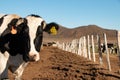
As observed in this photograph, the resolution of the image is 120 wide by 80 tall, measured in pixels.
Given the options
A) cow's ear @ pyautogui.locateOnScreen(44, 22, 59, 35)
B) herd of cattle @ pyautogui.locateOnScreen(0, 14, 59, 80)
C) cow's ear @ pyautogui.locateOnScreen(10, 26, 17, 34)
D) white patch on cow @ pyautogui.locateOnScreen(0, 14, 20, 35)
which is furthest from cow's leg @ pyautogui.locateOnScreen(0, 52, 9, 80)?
cow's ear @ pyautogui.locateOnScreen(44, 22, 59, 35)

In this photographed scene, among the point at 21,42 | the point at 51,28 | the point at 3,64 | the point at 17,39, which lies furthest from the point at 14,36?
the point at 51,28

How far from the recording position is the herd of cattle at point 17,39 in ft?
29.1

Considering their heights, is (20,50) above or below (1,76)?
above

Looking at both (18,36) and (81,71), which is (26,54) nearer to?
(18,36)

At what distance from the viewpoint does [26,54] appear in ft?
28.9

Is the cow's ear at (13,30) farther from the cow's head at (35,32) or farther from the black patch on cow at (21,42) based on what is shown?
the cow's head at (35,32)

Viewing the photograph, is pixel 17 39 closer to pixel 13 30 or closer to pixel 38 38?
pixel 13 30

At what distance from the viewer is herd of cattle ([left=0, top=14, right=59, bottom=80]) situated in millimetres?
8883

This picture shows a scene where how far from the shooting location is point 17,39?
9375mm

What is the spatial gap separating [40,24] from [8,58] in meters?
1.25

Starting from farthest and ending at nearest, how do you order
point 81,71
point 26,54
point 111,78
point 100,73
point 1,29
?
1. point 81,71
2. point 100,73
3. point 111,78
4. point 1,29
5. point 26,54

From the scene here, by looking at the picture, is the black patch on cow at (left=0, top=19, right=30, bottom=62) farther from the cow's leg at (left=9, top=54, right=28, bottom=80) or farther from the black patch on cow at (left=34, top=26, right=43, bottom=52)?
the black patch on cow at (left=34, top=26, right=43, bottom=52)

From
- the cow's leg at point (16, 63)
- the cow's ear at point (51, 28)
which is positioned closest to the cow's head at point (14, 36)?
the cow's leg at point (16, 63)

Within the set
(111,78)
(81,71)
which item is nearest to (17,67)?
(111,78)
